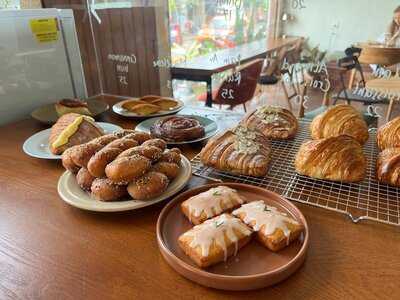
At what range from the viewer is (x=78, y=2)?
1.47 metres

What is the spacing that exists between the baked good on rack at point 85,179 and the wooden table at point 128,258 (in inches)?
2.1

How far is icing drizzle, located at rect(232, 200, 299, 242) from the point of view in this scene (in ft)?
1.56

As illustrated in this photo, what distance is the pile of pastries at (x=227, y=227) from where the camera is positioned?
1.46 ft

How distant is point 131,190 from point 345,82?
118cm

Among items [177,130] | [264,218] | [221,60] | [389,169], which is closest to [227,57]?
[221,60]

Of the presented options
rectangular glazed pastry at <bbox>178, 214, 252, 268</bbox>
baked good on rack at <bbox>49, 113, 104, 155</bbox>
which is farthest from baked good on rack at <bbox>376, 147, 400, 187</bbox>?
baked good on rack at <bbox>49, 113, 104, 155</bbox>

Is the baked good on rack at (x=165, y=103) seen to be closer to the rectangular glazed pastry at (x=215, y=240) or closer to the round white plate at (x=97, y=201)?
the round white plate at (x=97, y=201)

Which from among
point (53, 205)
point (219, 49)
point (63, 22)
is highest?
point (63, 22)

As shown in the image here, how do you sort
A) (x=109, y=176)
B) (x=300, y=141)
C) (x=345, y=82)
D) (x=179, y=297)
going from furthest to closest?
1. (x=345, y=82)
2. (x=300, y=141)
3. (x=109, y=176)
4. (x=179, y=297)

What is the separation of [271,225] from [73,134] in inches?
22.9

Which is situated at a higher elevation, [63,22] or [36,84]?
[63,22]

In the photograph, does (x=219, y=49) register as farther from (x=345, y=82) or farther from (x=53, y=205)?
(x=53, y=205)

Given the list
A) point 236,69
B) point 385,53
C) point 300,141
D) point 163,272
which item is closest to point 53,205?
point 163,272

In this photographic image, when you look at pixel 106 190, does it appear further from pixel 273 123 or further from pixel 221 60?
pixel 221 60
